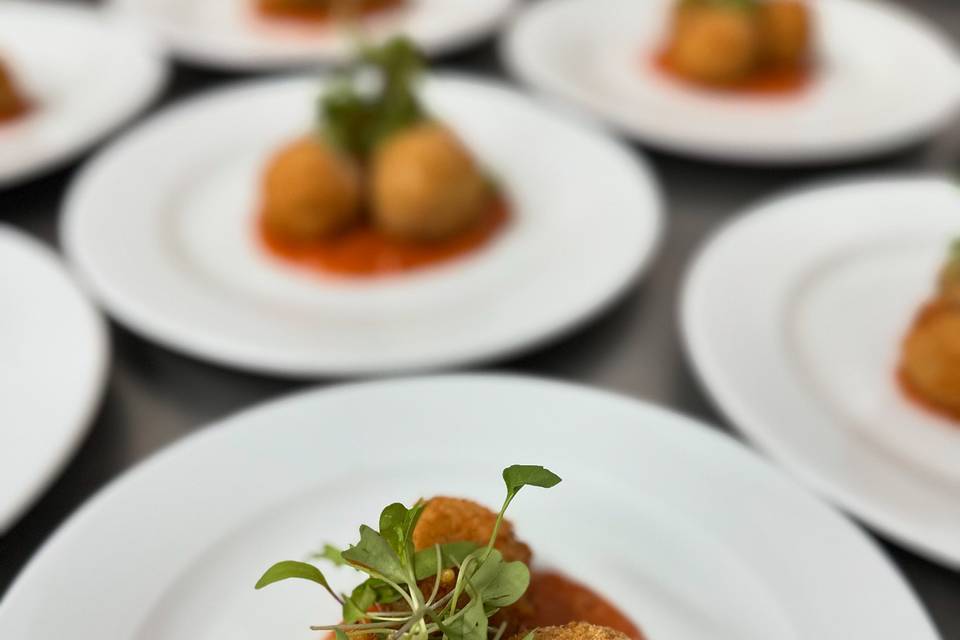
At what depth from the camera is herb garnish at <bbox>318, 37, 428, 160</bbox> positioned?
6.81 feet

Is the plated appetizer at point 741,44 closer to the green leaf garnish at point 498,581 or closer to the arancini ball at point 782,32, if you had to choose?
the arancini ball at point 782,32

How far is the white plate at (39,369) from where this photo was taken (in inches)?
53.4

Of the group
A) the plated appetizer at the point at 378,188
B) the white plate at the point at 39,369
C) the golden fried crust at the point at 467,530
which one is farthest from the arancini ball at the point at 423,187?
the golden fried crust at the point at 467,530

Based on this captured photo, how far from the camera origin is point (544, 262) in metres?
1.96

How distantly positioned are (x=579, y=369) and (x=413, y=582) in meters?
0.93

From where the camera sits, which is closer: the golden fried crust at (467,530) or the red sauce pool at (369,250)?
the golden fried crust at (467,530)

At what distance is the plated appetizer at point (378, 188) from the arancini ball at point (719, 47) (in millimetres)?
927

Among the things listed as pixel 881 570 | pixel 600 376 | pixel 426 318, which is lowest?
pixel 600 376

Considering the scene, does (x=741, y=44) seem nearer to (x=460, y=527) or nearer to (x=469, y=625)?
(x=460, y=527)

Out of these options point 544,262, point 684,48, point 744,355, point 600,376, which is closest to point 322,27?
point 684,48

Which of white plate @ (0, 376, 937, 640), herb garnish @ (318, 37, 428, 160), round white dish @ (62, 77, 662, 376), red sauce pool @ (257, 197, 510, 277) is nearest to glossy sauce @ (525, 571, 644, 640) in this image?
→ white plate @ (0, 376, 937, 640)

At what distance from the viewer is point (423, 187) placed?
78.7 inches

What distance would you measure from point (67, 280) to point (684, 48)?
1.85 metres

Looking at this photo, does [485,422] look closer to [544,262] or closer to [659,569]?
[659,569]
